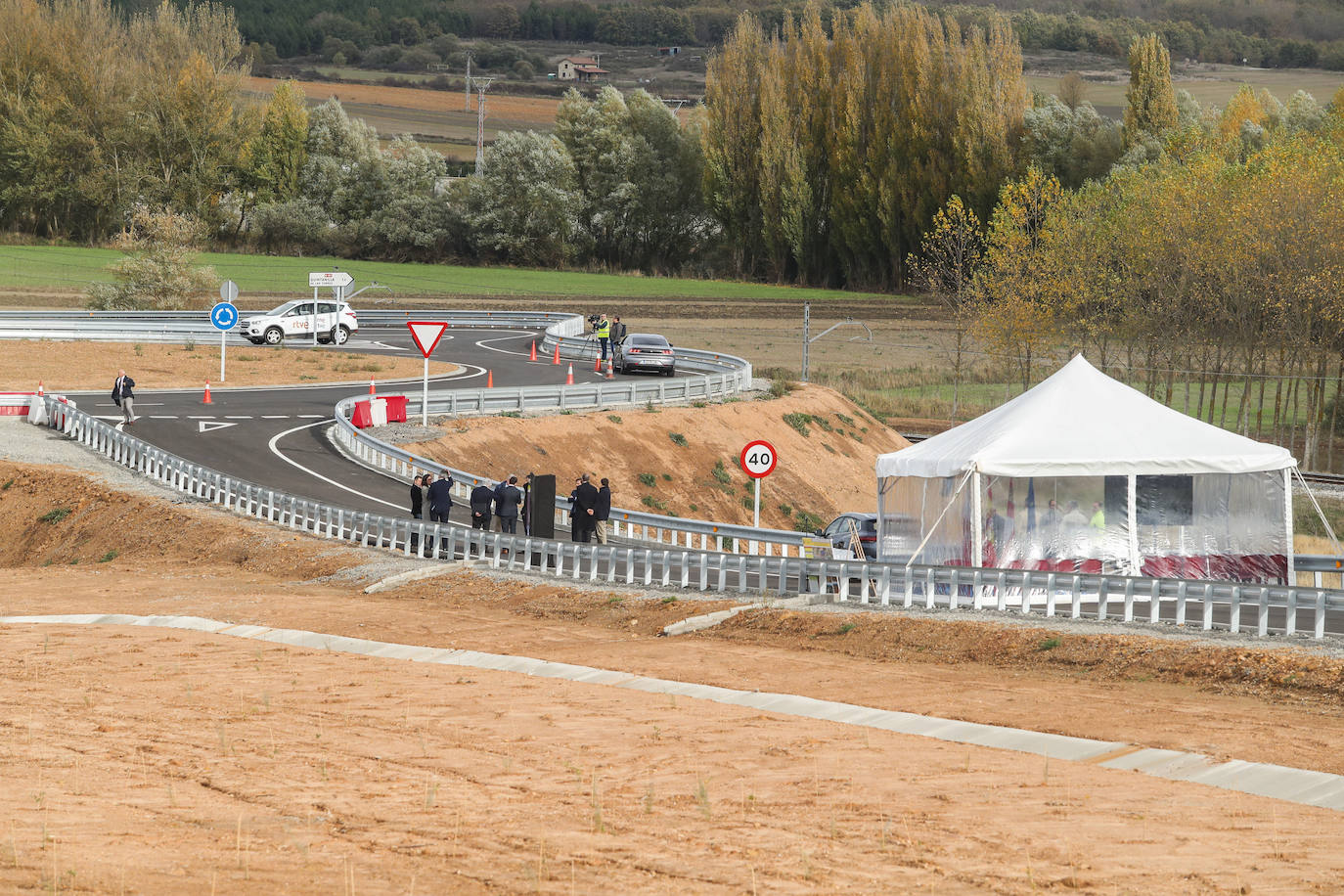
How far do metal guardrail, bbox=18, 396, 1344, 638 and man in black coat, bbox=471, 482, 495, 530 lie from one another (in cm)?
58

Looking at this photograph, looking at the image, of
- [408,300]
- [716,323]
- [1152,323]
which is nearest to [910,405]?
[1152,323]

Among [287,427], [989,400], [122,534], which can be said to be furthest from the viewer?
[989,400]

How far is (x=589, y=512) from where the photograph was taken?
87.1 feet

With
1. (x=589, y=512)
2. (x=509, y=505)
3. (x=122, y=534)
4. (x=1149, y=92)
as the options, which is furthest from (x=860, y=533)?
(x=1149, y=92)

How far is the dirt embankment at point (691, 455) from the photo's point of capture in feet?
132

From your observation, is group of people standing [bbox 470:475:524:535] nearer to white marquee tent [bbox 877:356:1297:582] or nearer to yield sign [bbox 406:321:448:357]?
white marquee tent [bbox 877:356:1297:582]

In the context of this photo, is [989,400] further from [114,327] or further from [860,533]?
[860,533]

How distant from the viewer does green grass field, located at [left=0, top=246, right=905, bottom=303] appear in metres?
96.0

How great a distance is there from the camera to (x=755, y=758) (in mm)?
12359

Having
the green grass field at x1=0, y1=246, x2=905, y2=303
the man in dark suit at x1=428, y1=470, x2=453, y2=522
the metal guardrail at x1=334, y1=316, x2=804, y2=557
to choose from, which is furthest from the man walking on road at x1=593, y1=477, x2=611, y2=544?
the green grass field at x1=0, y1=246, x2=905, y2=303

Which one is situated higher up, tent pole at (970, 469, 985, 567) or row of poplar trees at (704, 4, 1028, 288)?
row of poplar trees at (704, 4, 1028, 288)

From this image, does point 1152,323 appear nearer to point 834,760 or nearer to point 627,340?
point 627,340

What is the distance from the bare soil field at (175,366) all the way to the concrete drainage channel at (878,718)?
30.7 metres

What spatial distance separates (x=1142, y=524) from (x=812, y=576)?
487cm
